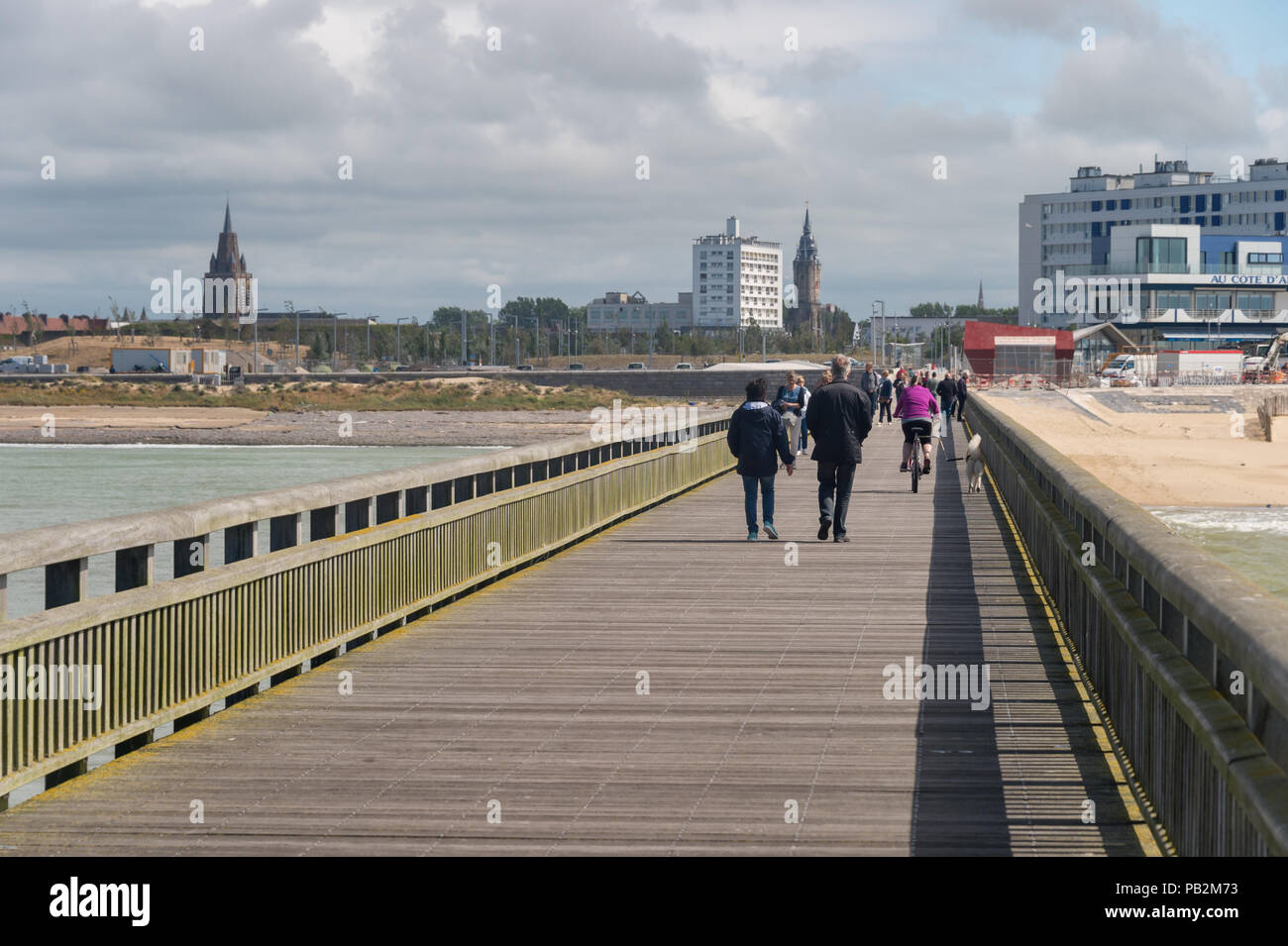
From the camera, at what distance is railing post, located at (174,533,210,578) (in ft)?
26.3

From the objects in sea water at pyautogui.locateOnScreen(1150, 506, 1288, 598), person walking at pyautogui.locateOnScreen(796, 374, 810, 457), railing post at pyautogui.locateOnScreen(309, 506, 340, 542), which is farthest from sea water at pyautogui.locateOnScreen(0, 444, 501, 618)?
sea water at pyautogui.locateOnScreen(1150, 506, 1288, 598)

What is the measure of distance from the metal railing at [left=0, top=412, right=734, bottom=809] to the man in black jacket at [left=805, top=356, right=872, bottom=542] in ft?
12.2

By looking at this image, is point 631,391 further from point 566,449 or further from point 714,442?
point 566,449

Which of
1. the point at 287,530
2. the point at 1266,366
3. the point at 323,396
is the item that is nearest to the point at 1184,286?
the point at 1266,366

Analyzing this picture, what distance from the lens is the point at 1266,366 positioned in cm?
12900

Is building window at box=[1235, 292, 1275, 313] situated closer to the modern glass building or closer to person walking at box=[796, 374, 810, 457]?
the modern glass building

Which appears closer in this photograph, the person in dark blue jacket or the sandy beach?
the person in dark blue jacket

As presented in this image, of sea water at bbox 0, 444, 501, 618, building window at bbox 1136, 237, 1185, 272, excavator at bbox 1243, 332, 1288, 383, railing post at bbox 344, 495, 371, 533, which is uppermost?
building window at bbox 1136, 237, 1185, 272

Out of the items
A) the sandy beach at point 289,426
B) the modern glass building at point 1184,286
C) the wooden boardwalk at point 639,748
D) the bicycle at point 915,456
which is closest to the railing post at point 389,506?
the wooden boardwalk at point 639,748

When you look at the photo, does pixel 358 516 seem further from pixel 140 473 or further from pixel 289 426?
pixel 289 426

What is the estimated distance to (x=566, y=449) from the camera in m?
16.6

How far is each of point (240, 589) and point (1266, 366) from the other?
130 m

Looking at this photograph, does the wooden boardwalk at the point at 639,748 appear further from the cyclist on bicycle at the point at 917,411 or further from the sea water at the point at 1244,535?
the sea water at the point at 1244,535

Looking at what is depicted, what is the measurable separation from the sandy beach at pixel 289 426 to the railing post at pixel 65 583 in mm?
83773
